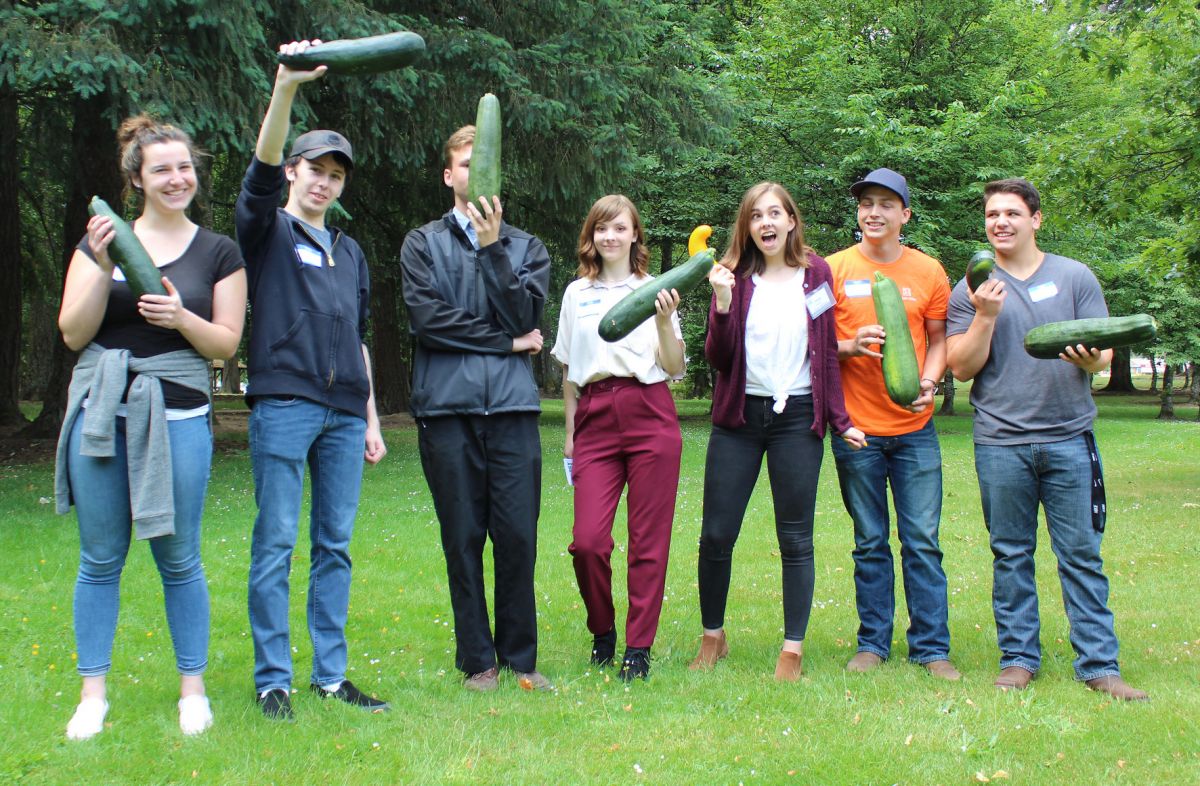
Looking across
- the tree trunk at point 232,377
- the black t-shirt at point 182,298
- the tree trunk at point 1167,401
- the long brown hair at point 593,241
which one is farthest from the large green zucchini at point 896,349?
the tree trunk at point 232,377

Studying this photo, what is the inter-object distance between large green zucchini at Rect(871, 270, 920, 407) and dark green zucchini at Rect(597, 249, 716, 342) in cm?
97

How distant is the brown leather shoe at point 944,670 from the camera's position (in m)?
5.31

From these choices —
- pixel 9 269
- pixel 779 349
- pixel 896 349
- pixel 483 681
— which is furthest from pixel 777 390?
pixel 9 269

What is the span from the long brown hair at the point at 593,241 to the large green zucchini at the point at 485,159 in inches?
28.0

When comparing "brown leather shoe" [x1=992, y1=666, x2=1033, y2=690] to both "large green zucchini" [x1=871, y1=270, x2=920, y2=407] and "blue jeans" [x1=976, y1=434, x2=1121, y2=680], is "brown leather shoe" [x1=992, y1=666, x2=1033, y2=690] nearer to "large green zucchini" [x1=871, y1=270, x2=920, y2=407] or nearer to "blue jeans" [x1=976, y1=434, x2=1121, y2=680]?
"blue jeans" [x1=976, y1=434, x2=1121, y2=680]

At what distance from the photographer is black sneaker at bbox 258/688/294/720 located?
14.8 ft

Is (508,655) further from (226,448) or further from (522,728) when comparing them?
(226,448)

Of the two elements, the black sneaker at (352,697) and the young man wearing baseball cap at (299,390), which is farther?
the black sneaker at (352,697)

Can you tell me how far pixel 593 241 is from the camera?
18.3 ft

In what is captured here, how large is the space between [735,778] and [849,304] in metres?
2.76

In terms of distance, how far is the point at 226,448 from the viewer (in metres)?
18.0

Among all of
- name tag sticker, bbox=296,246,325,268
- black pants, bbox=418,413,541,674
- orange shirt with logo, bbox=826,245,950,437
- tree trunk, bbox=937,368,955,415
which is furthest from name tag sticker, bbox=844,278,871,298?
tree trunk, bbox=937,368,955,415

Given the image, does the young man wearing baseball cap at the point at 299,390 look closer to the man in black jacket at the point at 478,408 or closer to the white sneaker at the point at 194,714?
the white sneaker at the point at 194,714

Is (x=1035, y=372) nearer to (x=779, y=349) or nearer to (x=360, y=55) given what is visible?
(x=779, y=349)
